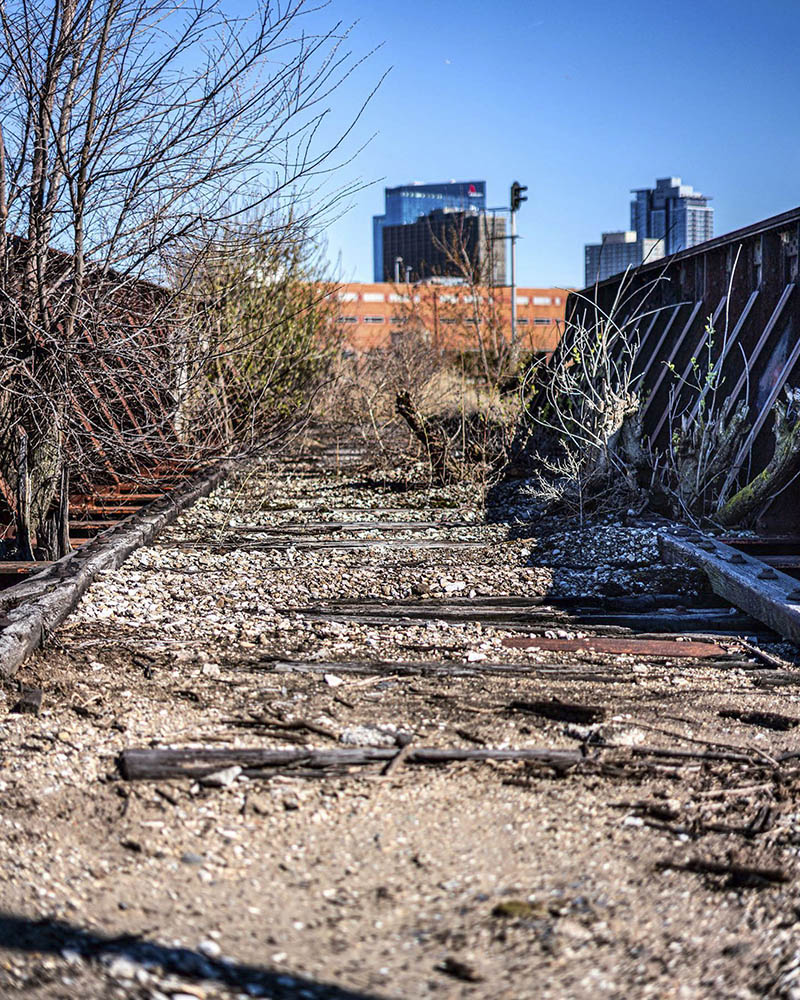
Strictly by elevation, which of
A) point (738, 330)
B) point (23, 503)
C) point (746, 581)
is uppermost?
point (738, 330)

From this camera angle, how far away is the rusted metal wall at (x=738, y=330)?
9609 millimetres

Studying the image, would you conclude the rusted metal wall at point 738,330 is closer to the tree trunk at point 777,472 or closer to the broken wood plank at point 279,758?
the tree trunk at point 777,472

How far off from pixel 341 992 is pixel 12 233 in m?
5.67

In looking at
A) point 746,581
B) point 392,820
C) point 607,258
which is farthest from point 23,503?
point 607,258

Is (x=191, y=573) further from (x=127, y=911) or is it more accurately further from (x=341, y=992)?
(x=341, y=992)

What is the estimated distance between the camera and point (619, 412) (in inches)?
413

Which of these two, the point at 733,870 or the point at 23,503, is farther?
the point at 23,503

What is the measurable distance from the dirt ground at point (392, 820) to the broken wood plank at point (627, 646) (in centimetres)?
9

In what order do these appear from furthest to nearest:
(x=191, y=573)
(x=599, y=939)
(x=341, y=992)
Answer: (x=191, y=573)
(x=599, y=939)
(x=341, y=992)

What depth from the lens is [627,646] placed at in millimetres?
5898

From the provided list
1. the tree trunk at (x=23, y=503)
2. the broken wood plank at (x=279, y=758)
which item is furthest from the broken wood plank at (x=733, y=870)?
the tree trunk at (x=23, y=503)

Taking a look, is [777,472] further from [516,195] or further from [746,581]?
[516,195]

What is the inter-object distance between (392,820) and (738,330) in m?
8.16

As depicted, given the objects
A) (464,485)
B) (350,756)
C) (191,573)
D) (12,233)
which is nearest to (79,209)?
(12,233)
